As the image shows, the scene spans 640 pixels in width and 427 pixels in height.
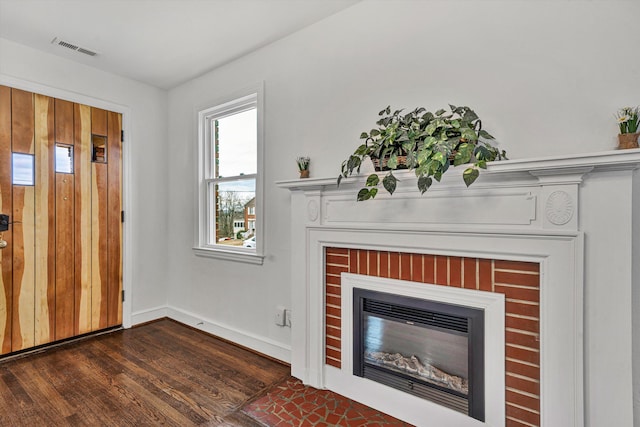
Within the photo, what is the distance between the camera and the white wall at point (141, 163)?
3021mm

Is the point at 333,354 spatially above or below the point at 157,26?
below

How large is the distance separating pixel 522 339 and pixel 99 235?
3524mm

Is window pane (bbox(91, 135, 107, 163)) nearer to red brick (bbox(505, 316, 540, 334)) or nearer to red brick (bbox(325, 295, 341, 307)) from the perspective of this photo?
red brick (bbox(325, 295, 341, 307))

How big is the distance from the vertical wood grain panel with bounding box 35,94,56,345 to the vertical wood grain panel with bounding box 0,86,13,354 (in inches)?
6.6

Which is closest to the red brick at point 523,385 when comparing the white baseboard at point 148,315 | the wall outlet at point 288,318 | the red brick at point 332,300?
the red brick at point 332,300

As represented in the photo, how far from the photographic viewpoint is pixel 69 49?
274 cm

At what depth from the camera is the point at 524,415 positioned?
1.52 meters

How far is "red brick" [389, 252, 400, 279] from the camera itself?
74.6 inches

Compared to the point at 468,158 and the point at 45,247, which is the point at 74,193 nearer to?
the point at 45,247

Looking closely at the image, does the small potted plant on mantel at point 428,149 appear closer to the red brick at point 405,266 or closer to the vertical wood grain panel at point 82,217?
the red brick at point 405,266

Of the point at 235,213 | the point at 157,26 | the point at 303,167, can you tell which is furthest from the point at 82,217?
the point at 303,167

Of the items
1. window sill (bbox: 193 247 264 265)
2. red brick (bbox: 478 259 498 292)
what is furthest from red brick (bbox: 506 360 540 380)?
window sill (bbox: 193 247 264 265)

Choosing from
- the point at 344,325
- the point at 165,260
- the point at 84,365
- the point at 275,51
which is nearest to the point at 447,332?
the point at 344,325

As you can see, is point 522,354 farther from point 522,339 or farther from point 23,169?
point 23,169
